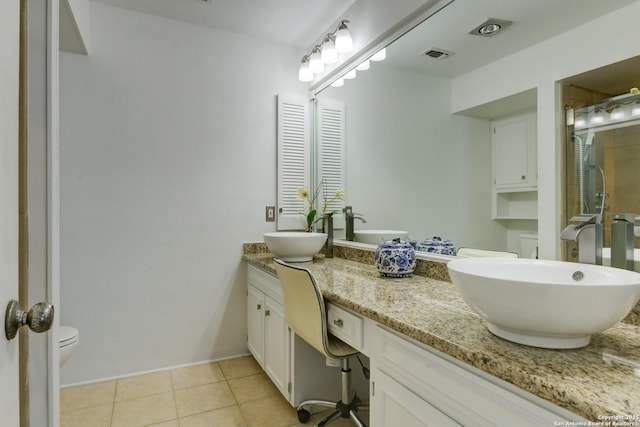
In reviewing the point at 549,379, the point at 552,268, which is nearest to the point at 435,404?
the point at 549,379

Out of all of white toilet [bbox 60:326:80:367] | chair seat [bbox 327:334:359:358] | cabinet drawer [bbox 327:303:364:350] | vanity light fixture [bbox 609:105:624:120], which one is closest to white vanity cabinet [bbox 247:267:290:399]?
chair seat [bbox 327:334:359:358]

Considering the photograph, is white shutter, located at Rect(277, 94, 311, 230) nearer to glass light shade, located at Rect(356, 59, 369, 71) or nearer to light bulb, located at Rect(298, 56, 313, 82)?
light bulb, located at Rect(298, 56, 313, 82)

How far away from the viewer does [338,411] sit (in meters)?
1.70

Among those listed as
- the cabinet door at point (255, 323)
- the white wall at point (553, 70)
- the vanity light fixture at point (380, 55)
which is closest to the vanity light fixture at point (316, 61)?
the vanity light fixture at point (380, 55)

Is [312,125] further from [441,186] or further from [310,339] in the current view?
[310,339]

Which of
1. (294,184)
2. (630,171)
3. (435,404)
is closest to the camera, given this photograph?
(435,404)

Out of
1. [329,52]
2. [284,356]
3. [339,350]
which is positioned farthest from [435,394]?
[329,52]

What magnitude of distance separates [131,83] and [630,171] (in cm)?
261

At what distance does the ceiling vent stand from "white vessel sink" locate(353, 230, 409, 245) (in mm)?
946

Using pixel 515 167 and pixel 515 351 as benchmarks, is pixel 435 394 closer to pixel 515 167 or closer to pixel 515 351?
pixel 515 351

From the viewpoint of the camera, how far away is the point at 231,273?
8.66ft

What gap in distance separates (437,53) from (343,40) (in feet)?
2.14

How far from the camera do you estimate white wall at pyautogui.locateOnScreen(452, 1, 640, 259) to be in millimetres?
1078

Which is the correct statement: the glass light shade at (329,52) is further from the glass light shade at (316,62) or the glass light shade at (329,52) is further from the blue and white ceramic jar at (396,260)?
the blue and white ceramic jar at (396,260)
